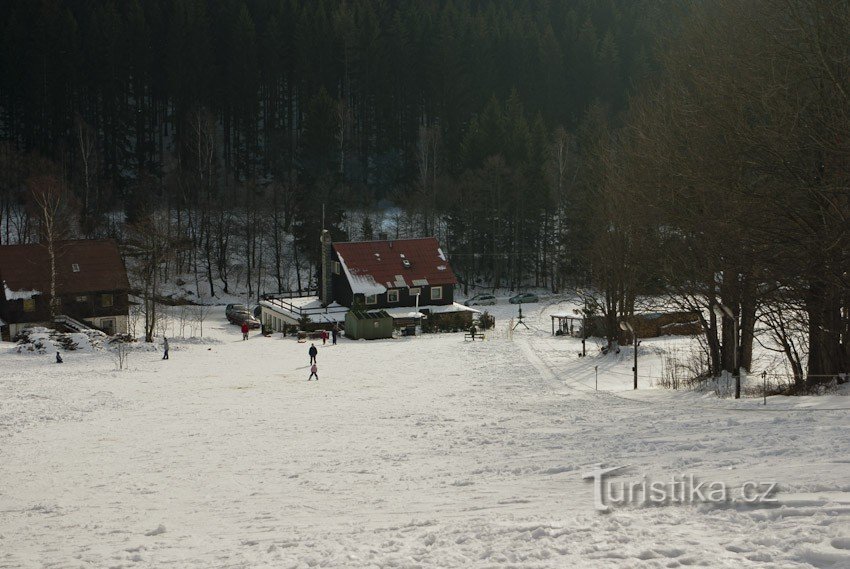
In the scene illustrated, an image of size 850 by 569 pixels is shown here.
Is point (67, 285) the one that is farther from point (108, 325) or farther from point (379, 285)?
point (379, 285)

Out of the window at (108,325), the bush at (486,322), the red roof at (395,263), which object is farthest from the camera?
the red roof at (395,263)

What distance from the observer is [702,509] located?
10617 mm

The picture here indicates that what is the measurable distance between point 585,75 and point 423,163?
2306 centimetres

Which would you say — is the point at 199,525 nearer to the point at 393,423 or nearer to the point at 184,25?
the point at 393,423

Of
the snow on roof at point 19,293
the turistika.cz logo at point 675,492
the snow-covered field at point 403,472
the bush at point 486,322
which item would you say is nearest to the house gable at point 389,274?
the bush at point 486,322

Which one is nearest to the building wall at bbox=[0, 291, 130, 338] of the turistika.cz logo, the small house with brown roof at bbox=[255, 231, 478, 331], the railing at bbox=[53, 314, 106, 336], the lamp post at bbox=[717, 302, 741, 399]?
the railing at bbox=[53, 314, 106, 336]

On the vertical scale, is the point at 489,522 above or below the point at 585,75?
below

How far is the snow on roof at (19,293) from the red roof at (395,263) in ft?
56.2

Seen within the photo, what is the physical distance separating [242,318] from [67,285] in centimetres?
1050

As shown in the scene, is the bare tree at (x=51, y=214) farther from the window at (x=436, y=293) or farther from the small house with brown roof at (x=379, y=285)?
the window at (x=436, y=293)

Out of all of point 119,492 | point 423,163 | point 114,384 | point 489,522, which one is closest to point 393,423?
point 119,492

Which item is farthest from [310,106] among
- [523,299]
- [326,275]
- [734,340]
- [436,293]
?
[734,340]

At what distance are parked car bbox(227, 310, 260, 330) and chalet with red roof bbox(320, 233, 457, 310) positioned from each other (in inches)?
173

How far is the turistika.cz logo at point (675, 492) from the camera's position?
10.9 metres
